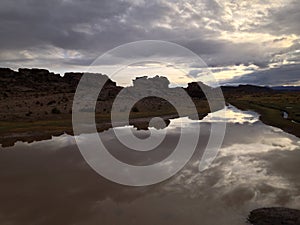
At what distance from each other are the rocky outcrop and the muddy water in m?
0.43

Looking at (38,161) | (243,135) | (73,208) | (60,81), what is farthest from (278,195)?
(60,81)

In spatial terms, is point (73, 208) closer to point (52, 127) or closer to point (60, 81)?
point (52, 127)

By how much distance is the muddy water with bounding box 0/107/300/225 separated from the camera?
455 inches

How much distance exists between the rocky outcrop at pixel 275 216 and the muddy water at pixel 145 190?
429 millimetres

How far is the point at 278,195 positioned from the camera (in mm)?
13461

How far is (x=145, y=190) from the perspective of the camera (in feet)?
47.6

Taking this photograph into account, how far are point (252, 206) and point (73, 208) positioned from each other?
25.2 ft

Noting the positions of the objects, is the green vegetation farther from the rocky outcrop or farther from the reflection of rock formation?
the reflection of rock formation

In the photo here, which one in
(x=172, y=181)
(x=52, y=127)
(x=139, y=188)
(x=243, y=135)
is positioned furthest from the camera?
(x=52, y=127)

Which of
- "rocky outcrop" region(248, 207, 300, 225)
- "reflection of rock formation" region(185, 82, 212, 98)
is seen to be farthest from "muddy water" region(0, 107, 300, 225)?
"reflection of rock formation" region(185, 82, 212, 98)

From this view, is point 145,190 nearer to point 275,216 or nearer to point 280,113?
point 275,216

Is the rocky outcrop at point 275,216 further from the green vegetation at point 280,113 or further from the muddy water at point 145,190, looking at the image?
the green vegetation at point 280,113

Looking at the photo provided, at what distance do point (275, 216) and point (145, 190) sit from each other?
6.13 meters

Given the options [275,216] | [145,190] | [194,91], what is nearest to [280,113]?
[145,190]
